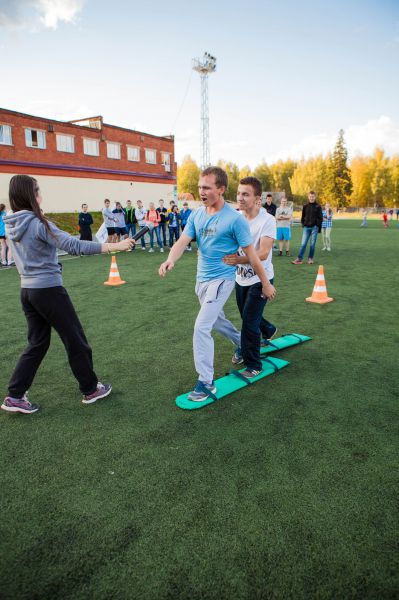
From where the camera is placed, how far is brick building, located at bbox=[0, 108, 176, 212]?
1070 inches

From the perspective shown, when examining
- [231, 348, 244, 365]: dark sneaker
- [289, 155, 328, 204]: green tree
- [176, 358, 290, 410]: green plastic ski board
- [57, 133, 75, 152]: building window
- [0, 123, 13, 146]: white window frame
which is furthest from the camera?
[289, 155, 328, 204]: green tree

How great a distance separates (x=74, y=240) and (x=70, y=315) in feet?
2.18

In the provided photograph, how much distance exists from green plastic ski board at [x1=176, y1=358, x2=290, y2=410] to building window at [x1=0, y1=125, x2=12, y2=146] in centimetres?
2810

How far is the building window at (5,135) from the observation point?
2636cm

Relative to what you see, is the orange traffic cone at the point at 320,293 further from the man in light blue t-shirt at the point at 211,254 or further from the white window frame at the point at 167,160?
the white window frame at the point at 167,160

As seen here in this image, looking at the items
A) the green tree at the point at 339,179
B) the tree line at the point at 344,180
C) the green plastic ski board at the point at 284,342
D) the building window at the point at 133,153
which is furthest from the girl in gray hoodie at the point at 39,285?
the green tree at the point at 339,179

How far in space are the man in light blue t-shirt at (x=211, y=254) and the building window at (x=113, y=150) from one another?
33666 mm

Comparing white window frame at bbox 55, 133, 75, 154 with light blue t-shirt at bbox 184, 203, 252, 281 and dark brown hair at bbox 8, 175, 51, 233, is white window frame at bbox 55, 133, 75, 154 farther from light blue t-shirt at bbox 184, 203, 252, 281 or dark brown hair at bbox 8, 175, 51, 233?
light blue t-shirt at bbox 184, 203, 252, 281

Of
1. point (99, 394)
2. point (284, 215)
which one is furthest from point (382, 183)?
point (99, 394)

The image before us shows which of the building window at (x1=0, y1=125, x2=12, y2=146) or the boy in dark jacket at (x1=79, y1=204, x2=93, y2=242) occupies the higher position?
the building window at (x1=0, y1=125, x2=12, y2=146)

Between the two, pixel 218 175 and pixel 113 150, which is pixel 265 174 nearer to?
pixel 113 150

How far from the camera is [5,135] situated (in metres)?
26.5

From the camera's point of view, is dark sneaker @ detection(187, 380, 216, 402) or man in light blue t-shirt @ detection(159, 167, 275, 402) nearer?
man in light blue t-shirt @ detection(159, 167, 275, 402)

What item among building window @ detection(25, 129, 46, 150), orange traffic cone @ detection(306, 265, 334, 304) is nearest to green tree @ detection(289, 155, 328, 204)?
building window @ detection(25, 129, 46, 150)
